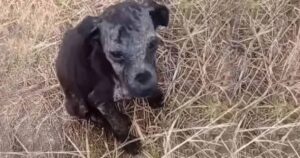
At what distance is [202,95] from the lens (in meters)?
3.79

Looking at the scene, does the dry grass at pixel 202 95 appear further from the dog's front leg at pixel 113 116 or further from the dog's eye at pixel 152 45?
the dog's eye at pixel 152 45

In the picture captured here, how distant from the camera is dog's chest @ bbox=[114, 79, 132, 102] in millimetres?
3245

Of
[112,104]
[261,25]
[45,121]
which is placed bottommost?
[45,121]

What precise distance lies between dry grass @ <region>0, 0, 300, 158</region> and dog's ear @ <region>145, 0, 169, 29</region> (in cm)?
67

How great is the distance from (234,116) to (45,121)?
1.27 meters

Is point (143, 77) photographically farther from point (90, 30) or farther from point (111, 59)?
point (90, 30)

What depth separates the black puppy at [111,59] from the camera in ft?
9.90

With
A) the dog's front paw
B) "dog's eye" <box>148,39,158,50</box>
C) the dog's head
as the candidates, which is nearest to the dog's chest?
the dog's head

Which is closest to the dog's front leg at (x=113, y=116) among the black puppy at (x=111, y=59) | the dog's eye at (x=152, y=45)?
the black puppy at (x=111, y=59)

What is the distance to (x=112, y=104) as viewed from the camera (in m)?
3.43

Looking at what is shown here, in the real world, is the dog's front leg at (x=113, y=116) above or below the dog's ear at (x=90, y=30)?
below

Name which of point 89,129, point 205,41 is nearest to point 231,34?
point 205,41

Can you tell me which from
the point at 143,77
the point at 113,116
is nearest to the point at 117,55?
the point at 143,77

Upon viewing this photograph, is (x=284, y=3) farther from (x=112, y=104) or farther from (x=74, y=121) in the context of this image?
(x=74, y=121)
